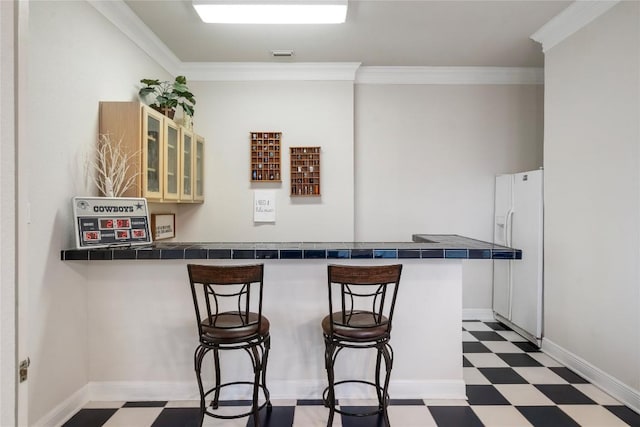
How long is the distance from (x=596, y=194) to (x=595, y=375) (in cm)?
133

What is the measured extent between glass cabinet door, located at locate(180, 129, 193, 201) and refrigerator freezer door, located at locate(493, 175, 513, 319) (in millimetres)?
3243

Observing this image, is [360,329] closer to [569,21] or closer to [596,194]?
[596,194]

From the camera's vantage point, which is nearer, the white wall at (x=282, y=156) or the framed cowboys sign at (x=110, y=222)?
the framed cowboys sign at (x=110, y=222)

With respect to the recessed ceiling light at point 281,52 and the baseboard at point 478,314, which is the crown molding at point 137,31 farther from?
the baseboard at point 478,314

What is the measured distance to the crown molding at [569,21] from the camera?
2615 mm

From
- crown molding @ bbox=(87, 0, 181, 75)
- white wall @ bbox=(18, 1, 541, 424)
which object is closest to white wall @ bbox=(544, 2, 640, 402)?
white wall @ bbox=(18, 1, 541, 424)

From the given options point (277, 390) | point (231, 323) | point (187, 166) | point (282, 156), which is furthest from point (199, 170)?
point (277, 390)

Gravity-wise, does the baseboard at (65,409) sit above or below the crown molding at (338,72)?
below

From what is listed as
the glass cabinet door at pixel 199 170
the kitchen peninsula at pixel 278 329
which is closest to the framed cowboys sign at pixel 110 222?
the kitchen peninsula at pixel 278 329

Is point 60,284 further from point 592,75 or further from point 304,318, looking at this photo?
point 592,75

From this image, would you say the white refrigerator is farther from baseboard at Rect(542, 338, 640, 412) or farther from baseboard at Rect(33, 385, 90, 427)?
baseboard at Rect(33, 385, 90, 427)

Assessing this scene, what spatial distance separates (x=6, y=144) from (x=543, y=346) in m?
3.91

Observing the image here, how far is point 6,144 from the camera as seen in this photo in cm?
83

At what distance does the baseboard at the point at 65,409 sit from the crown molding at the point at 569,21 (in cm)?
444
